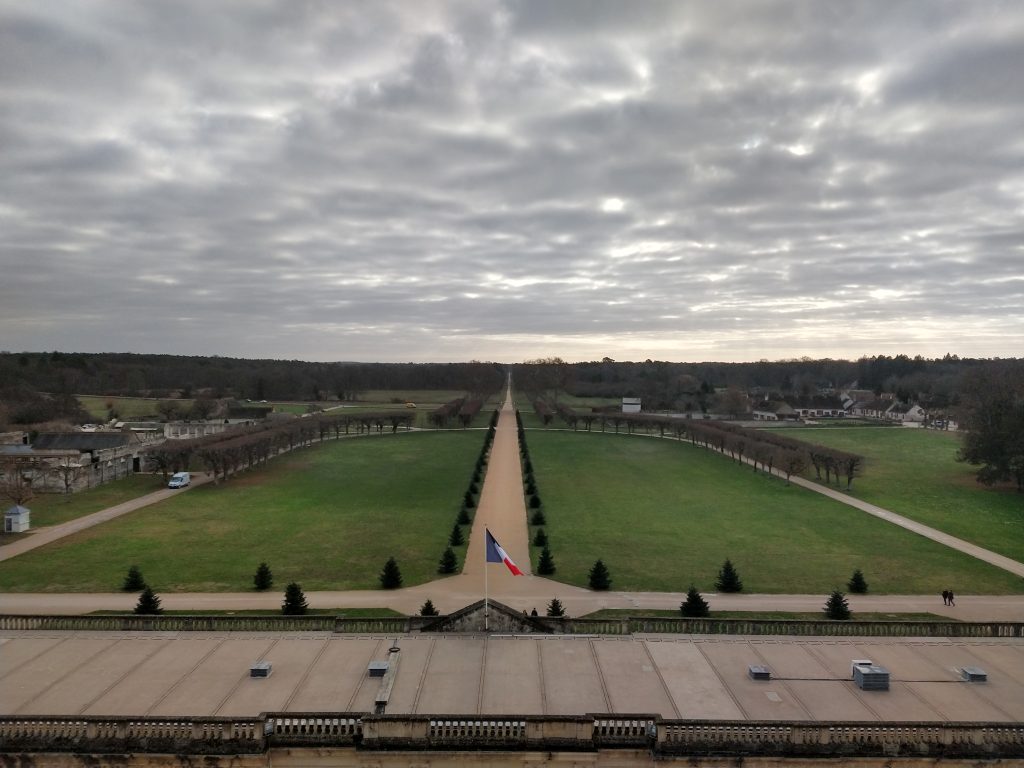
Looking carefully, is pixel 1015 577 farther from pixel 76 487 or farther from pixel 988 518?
pixel 76 487

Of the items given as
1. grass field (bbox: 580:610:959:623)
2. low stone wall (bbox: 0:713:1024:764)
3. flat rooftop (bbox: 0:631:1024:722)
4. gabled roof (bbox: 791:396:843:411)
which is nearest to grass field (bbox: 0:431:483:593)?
grass field (bbox: 580:610:959:623)

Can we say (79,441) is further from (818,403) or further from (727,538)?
(818,403)

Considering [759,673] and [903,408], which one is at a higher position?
[903,408]

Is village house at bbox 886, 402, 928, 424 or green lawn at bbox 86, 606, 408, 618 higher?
village house at bbox 886, 402, 928, 424

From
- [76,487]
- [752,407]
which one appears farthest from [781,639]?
[752,407]

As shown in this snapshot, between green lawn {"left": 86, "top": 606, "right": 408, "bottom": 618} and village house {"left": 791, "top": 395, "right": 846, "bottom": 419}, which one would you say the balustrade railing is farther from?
village house {"left": 791, "top": 395, "right": 846, "bottom": 419}

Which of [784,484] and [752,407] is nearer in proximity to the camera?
[784,484]

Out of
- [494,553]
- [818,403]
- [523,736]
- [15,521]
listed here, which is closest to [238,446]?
[15,521]
